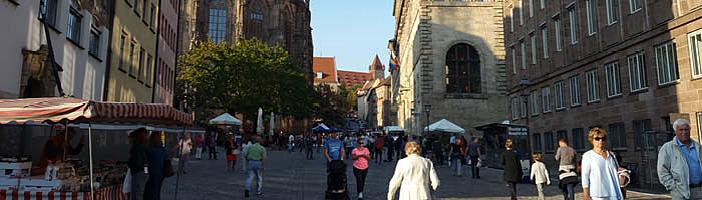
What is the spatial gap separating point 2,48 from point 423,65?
3567cm

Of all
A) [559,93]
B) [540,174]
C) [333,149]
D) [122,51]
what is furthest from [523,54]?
[333,149]

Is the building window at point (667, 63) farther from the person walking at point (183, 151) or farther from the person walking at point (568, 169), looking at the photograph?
the person walking at point (183, 151)

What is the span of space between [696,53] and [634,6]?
12.7ft

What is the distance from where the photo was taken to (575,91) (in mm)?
25125

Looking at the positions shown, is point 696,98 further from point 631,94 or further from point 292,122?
point 292,122

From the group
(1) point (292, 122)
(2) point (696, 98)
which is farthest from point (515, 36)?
(1) point (292, 122)

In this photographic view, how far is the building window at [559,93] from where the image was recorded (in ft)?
86.8

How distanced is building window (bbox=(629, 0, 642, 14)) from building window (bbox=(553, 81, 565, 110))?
7.16 meters

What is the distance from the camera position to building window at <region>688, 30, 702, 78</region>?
16.1 meters

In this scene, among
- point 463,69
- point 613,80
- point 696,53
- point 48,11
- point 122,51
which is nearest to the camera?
point 48,11

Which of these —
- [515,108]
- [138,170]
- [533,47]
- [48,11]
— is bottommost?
[138,170]

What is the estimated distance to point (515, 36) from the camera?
3306 cm

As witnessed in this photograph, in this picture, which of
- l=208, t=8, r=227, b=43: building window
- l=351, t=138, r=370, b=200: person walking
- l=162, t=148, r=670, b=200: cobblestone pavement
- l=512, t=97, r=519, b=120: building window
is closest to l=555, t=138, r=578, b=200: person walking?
l=162, t=148, r=670, b=200: cobblestone pavement

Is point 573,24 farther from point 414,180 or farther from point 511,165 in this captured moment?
point 414,180
